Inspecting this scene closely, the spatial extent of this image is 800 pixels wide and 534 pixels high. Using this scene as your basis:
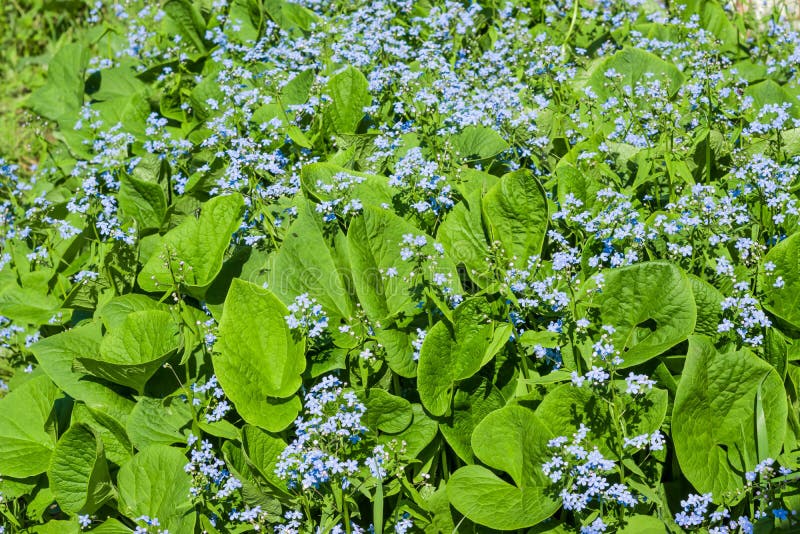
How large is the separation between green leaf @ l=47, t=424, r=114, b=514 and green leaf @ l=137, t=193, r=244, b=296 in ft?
2.81

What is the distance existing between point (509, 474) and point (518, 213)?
1336 millimetres

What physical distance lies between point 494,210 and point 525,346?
32.0 inches

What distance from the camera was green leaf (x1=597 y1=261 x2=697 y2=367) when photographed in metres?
3.48

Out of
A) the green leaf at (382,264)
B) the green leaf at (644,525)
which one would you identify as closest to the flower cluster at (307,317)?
the green leaf at (382,264)

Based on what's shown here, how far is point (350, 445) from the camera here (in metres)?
3.46

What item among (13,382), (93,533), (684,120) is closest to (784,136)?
(684,120)

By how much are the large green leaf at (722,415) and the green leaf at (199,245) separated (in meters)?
2.32

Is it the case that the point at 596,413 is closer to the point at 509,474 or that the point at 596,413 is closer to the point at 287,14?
the point at 509,474

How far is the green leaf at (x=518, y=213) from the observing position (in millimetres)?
4047

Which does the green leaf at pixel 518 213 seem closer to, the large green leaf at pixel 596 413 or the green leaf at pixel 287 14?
the large green leaf at pixel 596 413

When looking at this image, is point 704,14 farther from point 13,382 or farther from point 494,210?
point 13,382

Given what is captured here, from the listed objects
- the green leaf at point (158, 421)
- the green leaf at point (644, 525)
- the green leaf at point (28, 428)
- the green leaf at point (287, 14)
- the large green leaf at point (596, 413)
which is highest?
the green leaf at point (287, 14)

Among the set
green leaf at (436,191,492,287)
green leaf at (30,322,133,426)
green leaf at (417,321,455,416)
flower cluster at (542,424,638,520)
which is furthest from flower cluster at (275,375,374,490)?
green leaf at (30,322,133,426)

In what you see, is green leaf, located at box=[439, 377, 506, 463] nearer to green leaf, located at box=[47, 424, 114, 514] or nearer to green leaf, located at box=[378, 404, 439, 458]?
green leaf, located at box=[378, 404, 439, 458]
